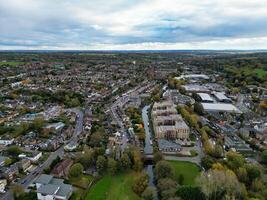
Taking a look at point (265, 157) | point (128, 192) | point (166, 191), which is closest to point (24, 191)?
point (128, 192)

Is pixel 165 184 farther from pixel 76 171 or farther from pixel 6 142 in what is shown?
pixel 6 142

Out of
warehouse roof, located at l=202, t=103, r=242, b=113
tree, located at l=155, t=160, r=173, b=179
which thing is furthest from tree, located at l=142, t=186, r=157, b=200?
warehouse roof, located at l=202, t=103, r=242, b=113

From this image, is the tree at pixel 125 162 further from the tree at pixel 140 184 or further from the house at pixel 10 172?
the house at pixel 10 172

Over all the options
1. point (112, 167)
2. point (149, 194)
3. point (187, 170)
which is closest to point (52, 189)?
point (112, 167)

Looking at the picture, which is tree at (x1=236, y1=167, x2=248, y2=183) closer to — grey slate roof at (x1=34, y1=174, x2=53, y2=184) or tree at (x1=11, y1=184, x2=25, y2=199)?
grey slate roof at (x1=34, y1=174, x2=53, y2=184)

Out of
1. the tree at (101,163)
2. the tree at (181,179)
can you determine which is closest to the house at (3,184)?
the tree at (101,163)

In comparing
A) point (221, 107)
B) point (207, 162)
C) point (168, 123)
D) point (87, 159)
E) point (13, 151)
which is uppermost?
point (87, 159)
